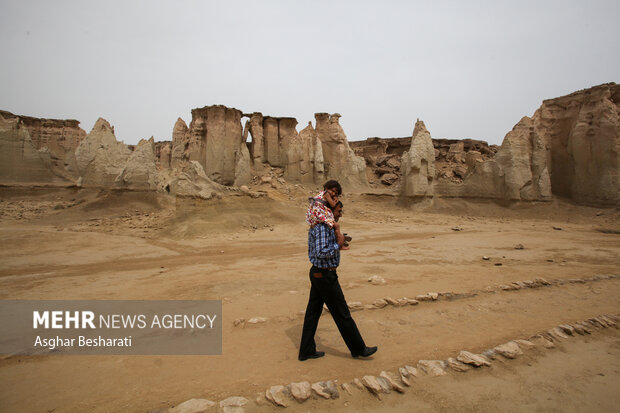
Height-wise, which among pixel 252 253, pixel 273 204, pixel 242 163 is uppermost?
pixel 242 163

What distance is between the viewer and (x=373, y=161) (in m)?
30.1

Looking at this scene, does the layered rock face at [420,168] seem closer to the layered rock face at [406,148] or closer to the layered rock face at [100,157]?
the layered rock face at [406,148]

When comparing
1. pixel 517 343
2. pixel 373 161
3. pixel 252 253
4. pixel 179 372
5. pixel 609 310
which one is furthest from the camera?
pixel 373 161

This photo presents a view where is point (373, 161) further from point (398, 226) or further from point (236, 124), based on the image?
point (398, 226)

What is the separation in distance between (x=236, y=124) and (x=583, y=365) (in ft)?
72.6

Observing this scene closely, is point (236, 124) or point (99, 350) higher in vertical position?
point (236, 124)

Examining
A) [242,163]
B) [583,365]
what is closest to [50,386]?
[583,365]

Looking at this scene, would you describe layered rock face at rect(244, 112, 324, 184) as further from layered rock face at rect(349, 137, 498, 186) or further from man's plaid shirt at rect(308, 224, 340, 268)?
man's plaid shirt at rect(308, 224, 340, 268)

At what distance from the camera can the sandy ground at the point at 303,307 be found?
2.28m

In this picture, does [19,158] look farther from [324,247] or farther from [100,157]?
[324,247]

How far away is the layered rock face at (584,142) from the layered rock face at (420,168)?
21.6 feet

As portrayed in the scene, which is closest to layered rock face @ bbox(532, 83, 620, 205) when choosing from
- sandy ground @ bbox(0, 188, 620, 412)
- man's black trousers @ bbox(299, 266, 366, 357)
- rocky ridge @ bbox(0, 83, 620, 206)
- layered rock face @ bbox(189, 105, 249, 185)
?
rocky ridge @ bbox(0, 83, 620, 206)

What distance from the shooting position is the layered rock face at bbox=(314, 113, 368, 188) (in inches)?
918

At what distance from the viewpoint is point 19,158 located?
1917 cm
